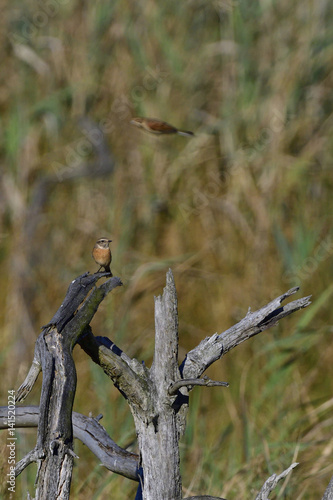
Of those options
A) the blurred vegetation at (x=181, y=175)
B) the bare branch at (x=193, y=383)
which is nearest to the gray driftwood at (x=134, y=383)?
the bare branch at (x=193, y=383)

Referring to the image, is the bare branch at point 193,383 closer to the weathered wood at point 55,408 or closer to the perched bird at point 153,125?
the weathered wood at point 55,408

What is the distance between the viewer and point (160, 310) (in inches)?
66.0

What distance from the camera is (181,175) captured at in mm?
4871

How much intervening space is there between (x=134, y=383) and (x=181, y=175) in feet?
11.0

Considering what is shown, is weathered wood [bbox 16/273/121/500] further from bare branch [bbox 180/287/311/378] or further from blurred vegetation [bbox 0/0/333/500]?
blurred vegetation [bbox 0/0/333/500]

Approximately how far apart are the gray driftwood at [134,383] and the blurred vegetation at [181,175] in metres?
2.00

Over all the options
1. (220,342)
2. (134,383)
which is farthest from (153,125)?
(134,383)

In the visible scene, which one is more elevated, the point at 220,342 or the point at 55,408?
the point at 220,342

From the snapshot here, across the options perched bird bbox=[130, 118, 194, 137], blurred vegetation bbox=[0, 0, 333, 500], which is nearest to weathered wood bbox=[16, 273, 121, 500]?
perched bird bbox=[130, 118, 194, 137]

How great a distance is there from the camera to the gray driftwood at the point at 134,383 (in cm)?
143

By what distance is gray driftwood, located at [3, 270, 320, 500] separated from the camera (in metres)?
1.43

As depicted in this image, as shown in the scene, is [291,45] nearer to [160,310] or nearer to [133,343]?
[133,343]

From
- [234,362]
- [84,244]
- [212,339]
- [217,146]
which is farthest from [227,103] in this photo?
[212,339]

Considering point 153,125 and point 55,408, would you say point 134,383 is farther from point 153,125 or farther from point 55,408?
point 153,125
